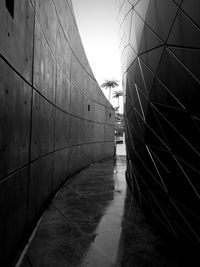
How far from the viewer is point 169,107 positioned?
580 cm

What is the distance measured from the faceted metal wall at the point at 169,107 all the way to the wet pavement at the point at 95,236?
29.9 inches

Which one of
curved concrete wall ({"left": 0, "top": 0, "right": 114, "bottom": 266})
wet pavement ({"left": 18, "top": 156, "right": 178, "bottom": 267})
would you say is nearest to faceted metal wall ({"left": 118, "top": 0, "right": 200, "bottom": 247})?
wet pavement ({"left": 18, "top": 156, "right": 178, "bottom": 267})

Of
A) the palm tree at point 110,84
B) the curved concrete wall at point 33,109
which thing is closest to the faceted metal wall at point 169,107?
the curved concrete wall at point 33,109

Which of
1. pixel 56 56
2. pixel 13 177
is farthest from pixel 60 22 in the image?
pixel 13 177

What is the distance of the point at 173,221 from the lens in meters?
6.10

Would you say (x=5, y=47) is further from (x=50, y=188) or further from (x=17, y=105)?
(x=50, y=188)

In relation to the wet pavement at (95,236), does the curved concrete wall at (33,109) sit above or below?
above

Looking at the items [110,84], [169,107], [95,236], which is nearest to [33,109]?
[169,107]

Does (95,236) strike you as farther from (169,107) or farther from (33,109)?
(169,107)

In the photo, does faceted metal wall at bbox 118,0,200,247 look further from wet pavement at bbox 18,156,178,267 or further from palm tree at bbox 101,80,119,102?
palm tree at bbox 101,80,119,102

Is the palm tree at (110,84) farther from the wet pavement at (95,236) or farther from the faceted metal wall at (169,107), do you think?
the faceted metal wall at (169,107)

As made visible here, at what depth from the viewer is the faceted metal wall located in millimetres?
4891

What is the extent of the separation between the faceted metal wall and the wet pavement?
76cm

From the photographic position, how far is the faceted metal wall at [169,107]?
4891mm
